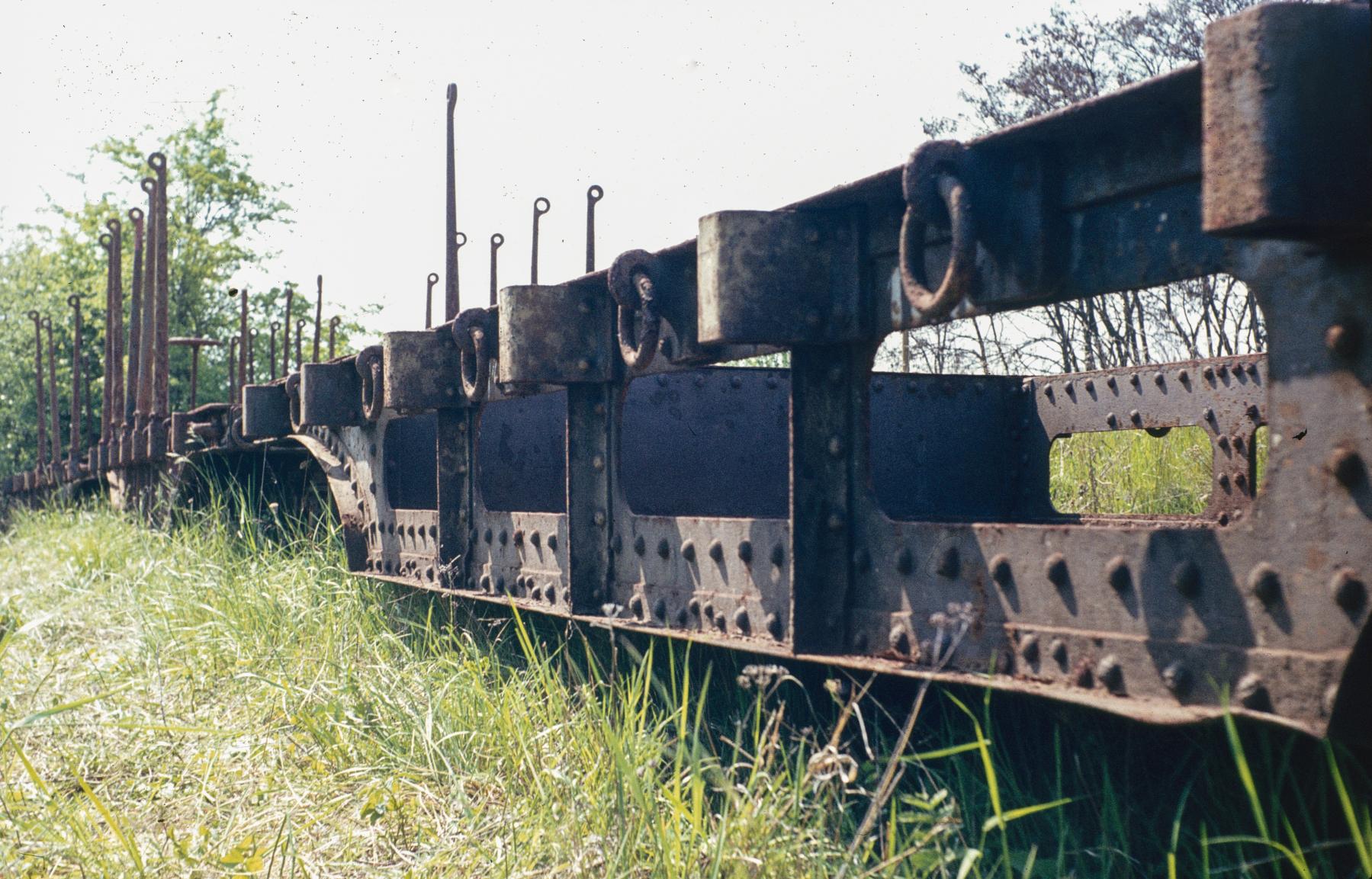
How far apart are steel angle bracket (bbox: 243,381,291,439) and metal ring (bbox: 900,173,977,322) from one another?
18.1 feet

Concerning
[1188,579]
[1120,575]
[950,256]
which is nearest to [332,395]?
[950,256]

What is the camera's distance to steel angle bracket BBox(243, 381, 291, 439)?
Answer: 7.63 meters

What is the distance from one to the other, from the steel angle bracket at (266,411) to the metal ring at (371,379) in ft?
5.01

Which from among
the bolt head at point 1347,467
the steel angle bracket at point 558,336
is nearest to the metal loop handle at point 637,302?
the steel angle bracket at point 558,336

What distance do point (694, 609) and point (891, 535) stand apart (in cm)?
92

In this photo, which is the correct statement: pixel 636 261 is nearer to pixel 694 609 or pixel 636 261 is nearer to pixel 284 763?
pixel 694 609

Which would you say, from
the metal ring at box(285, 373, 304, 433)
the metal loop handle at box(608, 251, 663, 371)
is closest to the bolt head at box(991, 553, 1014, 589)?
the metal loop handle at box(608, 251, 663, 371)

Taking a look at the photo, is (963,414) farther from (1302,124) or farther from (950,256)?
(1302,124)

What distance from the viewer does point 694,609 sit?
3848mm

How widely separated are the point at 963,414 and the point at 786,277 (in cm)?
346

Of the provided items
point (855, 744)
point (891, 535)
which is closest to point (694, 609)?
point (855, 744)

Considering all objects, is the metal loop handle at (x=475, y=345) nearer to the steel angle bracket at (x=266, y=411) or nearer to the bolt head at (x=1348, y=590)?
the steel angle bracket at (x=266, y=411)

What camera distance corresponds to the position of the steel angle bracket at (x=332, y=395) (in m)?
6.50

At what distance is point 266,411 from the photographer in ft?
25.1
